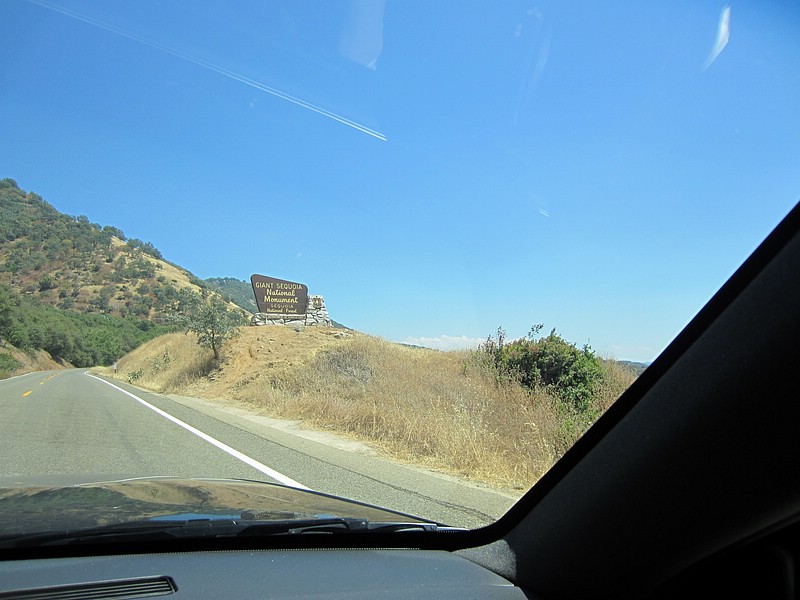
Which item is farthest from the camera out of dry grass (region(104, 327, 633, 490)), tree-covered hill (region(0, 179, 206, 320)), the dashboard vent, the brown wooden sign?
tree-covered hill (region(0, 179, 206, 320))

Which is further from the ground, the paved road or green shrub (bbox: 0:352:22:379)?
the paved road

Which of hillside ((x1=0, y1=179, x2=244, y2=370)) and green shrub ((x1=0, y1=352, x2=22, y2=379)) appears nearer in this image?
green shrub ((x1=0, y1=352, x2=22, y2=379))

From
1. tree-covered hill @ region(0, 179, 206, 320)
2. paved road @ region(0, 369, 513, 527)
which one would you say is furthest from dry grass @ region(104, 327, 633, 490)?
tree-covered hill @ region(0, 179, 206, 320)

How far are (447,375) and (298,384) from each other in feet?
20.8

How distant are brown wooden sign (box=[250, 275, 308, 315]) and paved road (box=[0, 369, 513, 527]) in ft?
68.3

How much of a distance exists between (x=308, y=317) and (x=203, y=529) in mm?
34625

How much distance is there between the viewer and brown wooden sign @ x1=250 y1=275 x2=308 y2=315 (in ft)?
117

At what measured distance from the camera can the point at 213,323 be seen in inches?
1231

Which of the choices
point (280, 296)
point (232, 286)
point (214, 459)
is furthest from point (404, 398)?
point (232, 286)

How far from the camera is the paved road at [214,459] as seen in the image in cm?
634

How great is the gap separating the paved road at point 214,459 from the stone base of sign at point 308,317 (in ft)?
69.5

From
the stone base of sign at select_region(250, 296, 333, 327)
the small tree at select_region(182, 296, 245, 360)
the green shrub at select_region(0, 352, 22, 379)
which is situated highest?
the stone base of sign at select_region(250, 296, 333, 327)

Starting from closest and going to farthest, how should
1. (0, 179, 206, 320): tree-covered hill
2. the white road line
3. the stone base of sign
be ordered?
the white road line, the stone base of sign, (0, 179, 206, 320): tree-covered hill

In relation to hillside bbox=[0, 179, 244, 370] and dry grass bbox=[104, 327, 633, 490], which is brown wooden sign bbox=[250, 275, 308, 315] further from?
hillside bbox=[0, 179, 244, 370]
